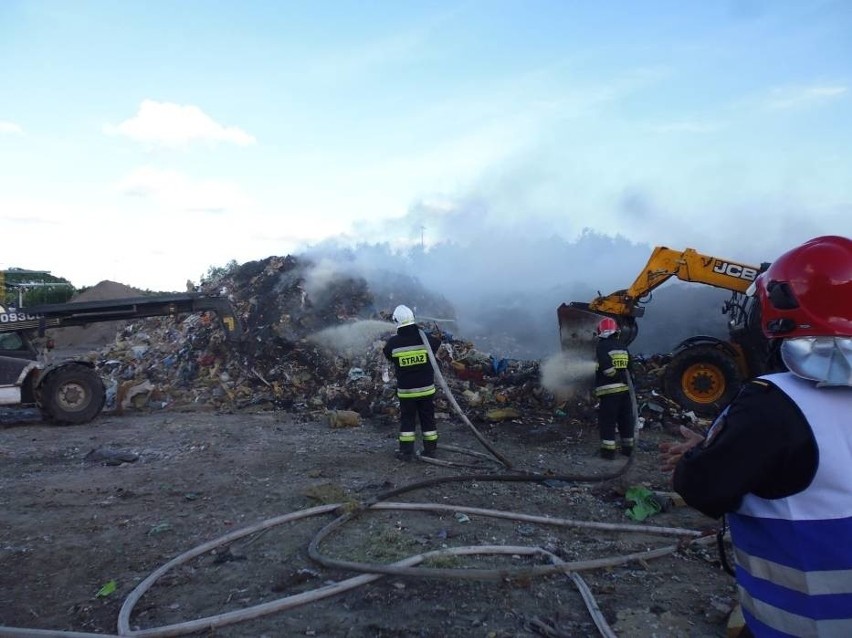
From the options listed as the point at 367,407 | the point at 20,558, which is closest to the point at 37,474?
the point at 20,558

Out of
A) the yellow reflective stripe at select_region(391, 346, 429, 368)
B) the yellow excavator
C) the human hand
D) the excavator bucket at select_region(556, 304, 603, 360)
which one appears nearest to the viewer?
the human hand

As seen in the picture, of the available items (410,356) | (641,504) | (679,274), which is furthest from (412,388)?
(679,274)

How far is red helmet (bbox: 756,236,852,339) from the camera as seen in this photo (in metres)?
1.68

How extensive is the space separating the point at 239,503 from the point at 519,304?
14900 millimetres

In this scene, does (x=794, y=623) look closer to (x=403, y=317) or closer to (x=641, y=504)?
(x=641, y=504)

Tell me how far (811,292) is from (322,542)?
3.93 meters

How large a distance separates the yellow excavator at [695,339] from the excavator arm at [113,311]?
578 cm

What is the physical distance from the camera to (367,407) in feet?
35.3

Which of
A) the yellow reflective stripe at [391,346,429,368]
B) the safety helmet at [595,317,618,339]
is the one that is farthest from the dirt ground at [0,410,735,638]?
the safety helmet at [595,317,618,339]

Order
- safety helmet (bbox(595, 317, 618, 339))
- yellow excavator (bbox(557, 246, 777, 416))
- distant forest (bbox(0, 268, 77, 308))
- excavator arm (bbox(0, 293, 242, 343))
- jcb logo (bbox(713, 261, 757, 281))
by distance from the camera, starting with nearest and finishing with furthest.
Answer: safety helmet (bbox(595, 317, 618, 339)), jcb logo (bbox(713, 261, 757, 281)), yellow excavator (bbox(557, 246, 777, 416)), excavator arm (bbox(0, 293, 242, 343)), distant forest (bbox(0, 268, 77, 308))

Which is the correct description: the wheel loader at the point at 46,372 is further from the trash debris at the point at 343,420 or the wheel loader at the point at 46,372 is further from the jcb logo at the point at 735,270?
the jcb logo at the point at 735,270

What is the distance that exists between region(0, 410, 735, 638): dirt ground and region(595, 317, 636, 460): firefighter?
29 centimetres

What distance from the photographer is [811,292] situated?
1721 mm

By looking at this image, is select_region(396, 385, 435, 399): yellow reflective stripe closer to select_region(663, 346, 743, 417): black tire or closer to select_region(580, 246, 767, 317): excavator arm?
select_region(580, 246, 767, 317): excavator arm
